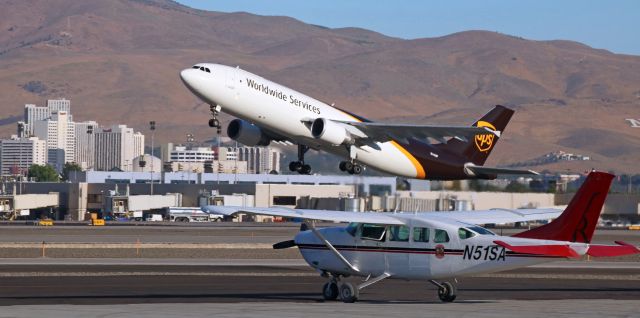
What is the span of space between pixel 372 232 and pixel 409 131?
2531 cm

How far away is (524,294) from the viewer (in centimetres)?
4578

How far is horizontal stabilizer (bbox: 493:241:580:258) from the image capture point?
3894cm

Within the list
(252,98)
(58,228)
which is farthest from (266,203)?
(252,98)

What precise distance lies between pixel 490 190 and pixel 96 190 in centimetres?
8027

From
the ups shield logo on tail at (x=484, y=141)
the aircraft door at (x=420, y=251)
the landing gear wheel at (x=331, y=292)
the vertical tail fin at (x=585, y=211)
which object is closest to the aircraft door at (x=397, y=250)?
the aircraft door at (x=420, y=251)

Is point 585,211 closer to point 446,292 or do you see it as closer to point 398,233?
point 446,292

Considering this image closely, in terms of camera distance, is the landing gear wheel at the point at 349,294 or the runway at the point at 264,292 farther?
the landing gear wheel at the point at 349,294

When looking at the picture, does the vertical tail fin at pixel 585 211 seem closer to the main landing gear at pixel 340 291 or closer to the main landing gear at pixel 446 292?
the main landing gear at pixel 446 292

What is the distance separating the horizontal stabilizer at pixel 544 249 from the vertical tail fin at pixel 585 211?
44 cm

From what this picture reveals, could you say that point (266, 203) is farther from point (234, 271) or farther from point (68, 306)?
point (68, 306)

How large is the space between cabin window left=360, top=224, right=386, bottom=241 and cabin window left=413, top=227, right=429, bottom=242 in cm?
110

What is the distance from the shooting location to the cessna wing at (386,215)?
40.1 m

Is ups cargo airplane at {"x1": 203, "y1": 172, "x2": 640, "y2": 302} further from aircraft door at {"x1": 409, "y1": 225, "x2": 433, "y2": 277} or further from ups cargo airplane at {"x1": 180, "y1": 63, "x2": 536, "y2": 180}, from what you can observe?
ups cargo airplane at {"x1": 180, "y1": 63, "x2": 536, "y2": 180}

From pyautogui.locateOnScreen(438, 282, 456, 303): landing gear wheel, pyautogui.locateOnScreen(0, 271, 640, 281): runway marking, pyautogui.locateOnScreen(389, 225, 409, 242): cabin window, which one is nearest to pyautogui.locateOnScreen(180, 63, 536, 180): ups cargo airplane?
pyautogui.locateOnScreen(0, 271, 640, 281): runway marking
